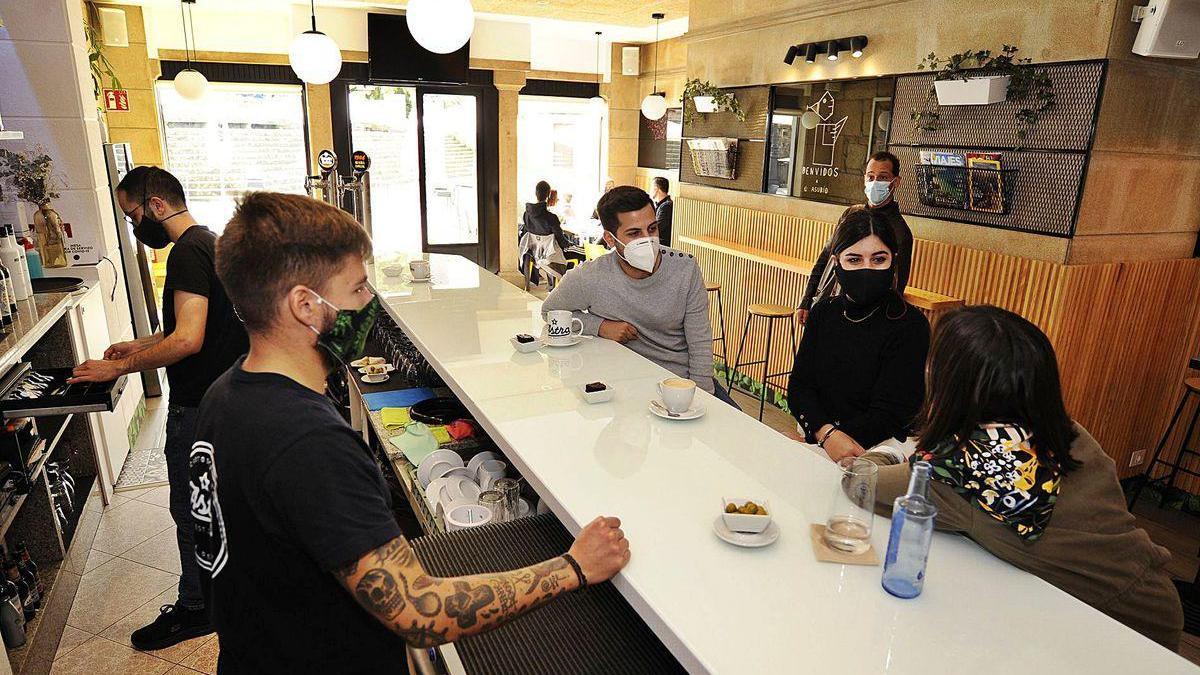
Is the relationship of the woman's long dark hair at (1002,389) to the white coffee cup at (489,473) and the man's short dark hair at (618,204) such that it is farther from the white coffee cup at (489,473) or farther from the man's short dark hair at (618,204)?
the man's short dark hair at (618,204)

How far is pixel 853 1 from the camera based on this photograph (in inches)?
189

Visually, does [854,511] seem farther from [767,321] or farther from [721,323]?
[721,323]

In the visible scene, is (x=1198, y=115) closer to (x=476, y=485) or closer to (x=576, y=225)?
(x=476, y=485)

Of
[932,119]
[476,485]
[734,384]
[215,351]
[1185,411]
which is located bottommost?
[734,384]

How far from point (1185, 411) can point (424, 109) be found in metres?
8.63

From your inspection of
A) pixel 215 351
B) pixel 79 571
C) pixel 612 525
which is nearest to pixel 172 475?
pixel 215 351

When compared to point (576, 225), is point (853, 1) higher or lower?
higher

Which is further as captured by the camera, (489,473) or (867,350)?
(867,350)

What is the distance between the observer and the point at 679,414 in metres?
1.96

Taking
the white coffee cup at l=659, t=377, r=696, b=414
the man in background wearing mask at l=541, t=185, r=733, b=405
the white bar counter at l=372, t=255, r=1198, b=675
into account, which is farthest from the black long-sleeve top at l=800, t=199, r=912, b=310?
the white bar counter at l=372, t=255, r=1198, b=675

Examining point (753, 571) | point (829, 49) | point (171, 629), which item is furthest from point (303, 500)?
point (829, 49)

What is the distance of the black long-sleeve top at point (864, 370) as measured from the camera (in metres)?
2.35

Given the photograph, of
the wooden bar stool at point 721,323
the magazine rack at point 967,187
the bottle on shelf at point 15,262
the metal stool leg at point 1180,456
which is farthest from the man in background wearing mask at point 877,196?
the bottle on shelf at point 15,262

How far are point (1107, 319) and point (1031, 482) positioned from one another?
333 centimetres
